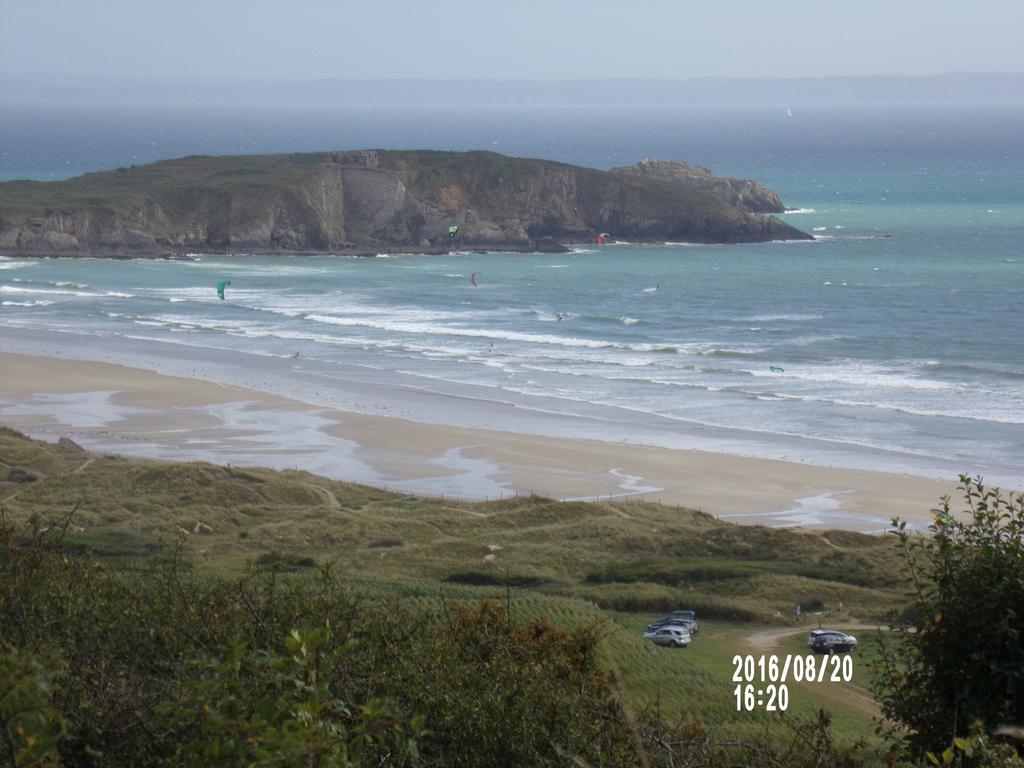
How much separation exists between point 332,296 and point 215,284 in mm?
8989

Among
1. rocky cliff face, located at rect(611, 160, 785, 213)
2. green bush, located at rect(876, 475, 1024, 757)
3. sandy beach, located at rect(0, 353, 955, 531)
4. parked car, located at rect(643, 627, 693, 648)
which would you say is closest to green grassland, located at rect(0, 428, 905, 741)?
parked car, located at rect(643, 627, 693, 648)

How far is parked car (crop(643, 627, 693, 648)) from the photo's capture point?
21672 mm

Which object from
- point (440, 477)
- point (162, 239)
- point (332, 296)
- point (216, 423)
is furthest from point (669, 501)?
point (162, 239)

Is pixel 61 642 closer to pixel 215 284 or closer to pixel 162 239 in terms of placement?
pixel 215 284

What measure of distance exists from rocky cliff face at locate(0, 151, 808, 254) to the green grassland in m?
61.4

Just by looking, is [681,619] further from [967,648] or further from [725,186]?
[725,186]

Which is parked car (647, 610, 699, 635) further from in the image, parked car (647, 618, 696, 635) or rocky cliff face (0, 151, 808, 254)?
rocky cliff face (0, 151, 808, 254)

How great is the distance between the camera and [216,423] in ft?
137

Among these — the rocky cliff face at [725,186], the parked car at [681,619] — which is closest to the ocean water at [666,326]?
the rocky cliff face at [725,186]

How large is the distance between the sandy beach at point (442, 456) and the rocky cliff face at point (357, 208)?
159 feet

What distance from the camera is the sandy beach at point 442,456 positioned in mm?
33812
